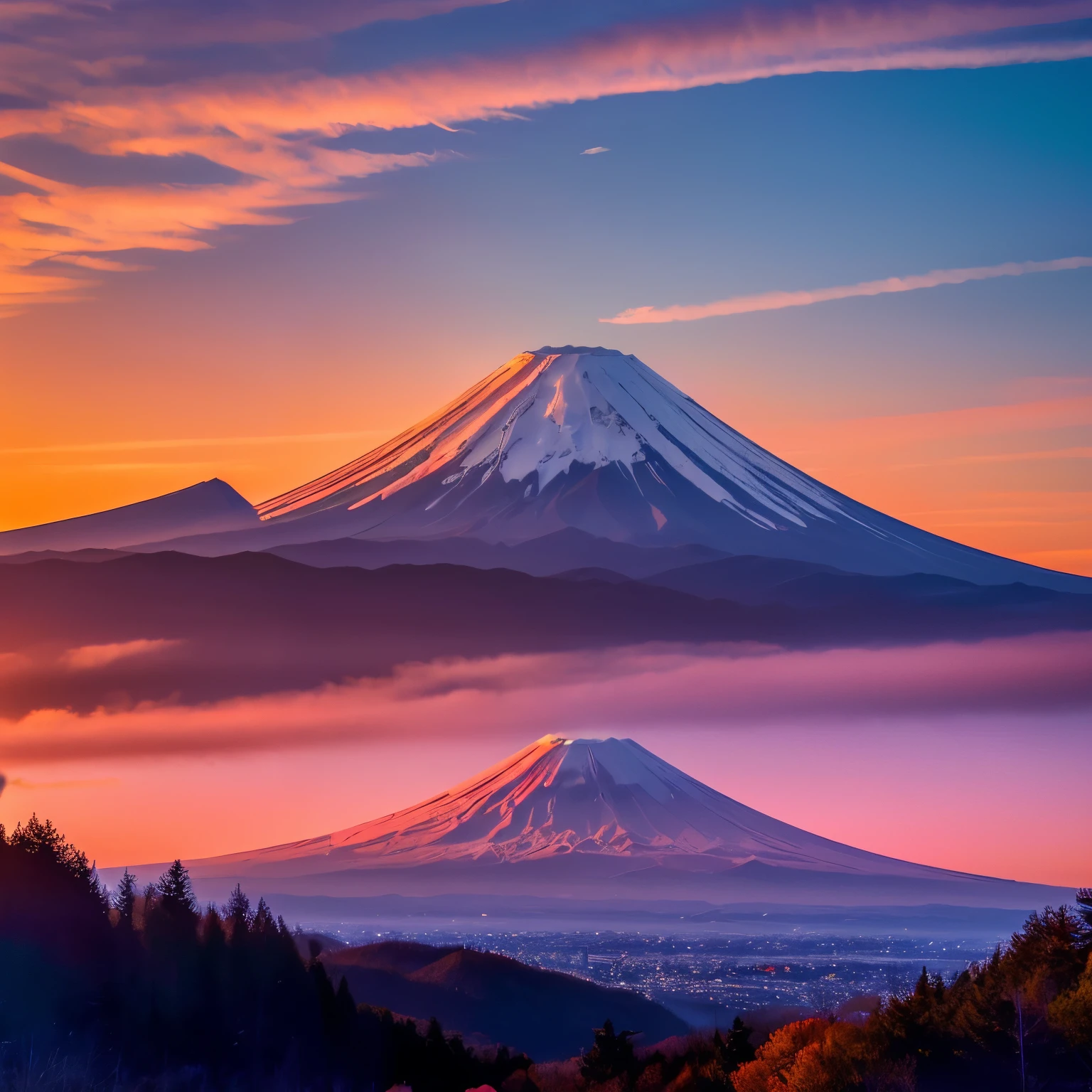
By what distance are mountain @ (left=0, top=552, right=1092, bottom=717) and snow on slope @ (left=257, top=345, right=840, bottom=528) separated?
25.8 feet

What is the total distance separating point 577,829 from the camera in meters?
142

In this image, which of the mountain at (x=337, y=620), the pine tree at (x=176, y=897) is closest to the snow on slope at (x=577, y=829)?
the mountain at (x=337, y=620)

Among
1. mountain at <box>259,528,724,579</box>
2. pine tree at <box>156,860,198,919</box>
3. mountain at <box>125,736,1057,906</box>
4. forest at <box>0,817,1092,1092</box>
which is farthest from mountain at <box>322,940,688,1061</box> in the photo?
pine tree at <box>156,860,198,919</box>

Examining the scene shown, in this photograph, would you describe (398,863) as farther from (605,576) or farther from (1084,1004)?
(1084,1004)

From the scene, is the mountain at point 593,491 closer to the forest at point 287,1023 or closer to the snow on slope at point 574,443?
the snow on slope at point 574,443

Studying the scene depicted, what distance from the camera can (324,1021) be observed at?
175ft

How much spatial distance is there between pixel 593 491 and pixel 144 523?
4263cm

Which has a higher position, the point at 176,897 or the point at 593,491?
the point at 593,491

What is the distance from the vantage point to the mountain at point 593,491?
467 ft

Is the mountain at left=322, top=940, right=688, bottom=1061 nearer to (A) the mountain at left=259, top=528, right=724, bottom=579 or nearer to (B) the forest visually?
(A) the mountain at left=259, top=528, right=724, bottom=579

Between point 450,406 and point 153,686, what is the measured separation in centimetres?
3412

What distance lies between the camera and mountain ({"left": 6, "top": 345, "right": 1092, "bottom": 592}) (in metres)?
142

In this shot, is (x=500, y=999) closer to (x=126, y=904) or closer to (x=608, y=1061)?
(x=608, y=1061)

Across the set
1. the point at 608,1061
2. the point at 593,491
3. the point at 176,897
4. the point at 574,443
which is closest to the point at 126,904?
the point at 176,897
